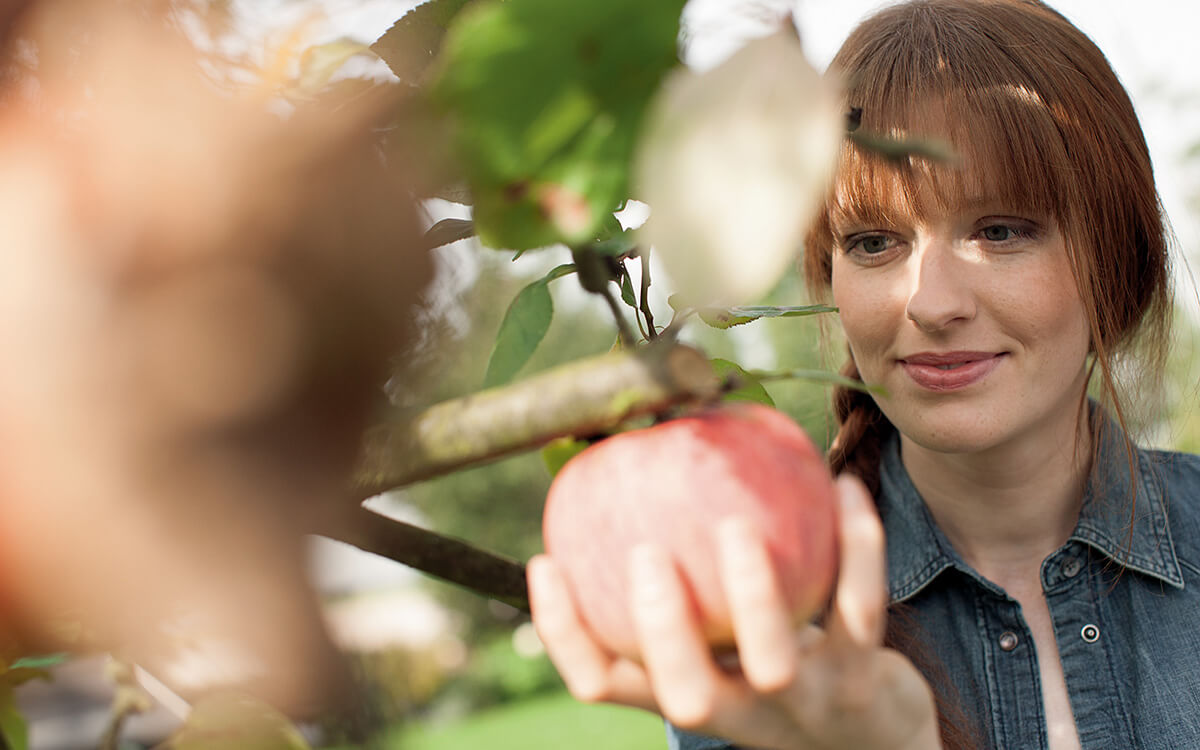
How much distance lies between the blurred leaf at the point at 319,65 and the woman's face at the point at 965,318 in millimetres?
755

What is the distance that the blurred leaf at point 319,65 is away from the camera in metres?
0.30

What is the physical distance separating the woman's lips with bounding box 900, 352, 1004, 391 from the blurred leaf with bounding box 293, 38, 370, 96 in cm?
81

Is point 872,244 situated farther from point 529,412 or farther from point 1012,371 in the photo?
point 529,412

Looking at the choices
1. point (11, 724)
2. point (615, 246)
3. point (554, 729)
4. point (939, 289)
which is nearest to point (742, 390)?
point (615, 246)

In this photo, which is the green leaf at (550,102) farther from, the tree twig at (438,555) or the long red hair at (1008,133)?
the long red hair at (1008,133)

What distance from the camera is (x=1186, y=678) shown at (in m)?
1.12

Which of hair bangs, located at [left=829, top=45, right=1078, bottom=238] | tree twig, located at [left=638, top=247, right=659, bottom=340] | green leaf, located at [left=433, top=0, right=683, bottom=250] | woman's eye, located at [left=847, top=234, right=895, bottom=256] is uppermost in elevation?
green leaf, located at [left=433, top=0, right=683, bottom=250]

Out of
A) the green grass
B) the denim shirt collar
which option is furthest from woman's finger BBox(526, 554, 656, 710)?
the green grass

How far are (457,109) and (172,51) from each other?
85mm

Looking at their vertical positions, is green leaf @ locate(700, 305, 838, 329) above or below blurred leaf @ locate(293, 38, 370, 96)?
below

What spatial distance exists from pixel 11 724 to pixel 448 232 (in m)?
0.32

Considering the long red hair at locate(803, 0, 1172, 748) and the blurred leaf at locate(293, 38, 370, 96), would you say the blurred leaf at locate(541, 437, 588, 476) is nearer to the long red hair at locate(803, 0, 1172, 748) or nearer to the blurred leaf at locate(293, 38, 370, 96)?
the blurred leaf at locate(293, 38, 370, 96)

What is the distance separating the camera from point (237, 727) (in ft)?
1.10

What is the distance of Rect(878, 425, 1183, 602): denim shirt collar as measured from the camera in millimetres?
1175
